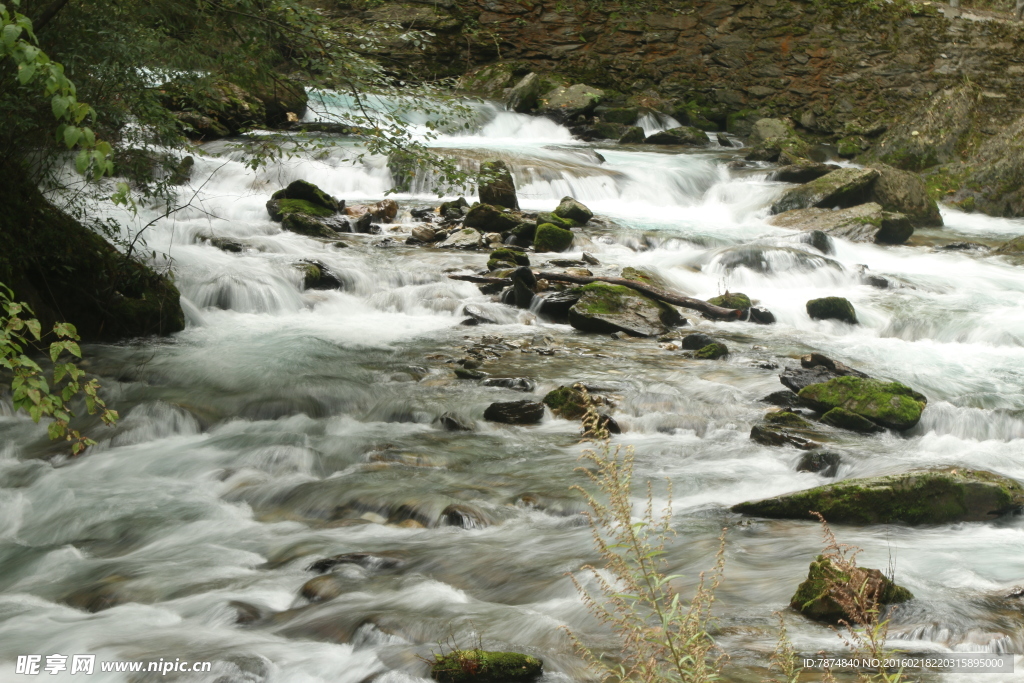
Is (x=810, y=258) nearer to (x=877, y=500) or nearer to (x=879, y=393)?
(x=879, y=393)

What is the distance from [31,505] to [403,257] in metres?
7.58

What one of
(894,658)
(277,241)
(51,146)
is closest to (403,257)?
(277,241)

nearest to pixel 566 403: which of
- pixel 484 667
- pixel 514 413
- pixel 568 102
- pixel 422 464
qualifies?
pixel 514 413

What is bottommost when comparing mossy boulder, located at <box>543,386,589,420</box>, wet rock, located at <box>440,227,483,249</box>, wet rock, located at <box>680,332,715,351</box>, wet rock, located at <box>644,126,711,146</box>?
mossy boulder, located at <box>543,386,589,420</box>

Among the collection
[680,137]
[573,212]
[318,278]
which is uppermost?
[680,137]

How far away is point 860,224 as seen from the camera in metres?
15.4

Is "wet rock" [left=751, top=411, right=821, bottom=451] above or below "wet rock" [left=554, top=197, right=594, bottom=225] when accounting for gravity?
below

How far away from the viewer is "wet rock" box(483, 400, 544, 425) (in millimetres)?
7570

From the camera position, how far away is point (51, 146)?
7711 mm

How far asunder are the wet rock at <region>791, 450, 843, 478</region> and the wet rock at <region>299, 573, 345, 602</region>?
11.9 feet

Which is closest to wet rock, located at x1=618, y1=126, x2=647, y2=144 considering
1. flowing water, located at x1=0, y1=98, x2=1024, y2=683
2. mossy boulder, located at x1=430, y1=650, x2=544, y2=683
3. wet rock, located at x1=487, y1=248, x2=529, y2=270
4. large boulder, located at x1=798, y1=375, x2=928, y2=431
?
flowing water, located at x1=0, y1=98, x2=1024, y2=683

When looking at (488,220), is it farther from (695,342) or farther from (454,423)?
(454,423)

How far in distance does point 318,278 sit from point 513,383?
432cm

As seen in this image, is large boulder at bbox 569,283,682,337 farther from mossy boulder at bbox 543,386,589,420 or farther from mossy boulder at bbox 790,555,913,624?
mossy boulder at bbox 790,555,913,624
